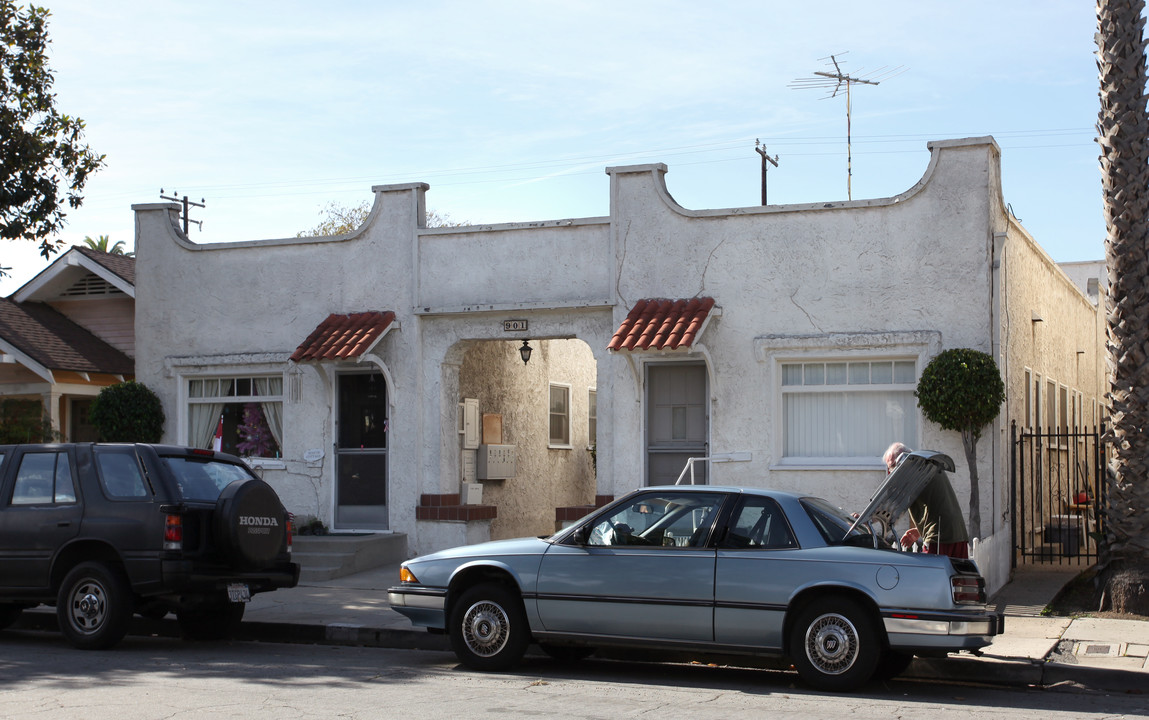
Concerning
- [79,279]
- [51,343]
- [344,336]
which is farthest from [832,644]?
[79,279]

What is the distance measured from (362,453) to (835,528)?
9385mm

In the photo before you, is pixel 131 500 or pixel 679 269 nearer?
pixel 131 500

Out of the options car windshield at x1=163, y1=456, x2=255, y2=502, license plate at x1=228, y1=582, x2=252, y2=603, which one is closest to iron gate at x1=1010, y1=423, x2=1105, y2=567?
license plate at x1=228, y1=582, x2=252, y2=603

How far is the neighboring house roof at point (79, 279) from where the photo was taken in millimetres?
21734

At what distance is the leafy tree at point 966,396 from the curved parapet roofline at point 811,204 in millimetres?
1966

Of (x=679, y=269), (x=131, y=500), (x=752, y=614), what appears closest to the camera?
(x=752, y=614)

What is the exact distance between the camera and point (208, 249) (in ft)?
58.7

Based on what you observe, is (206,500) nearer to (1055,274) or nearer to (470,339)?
(470,339)

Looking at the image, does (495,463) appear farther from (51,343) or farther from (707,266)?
(51,343)

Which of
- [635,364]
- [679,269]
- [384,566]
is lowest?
[384,566]

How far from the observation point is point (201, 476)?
36.1 ft

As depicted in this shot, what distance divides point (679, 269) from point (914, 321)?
2.92m

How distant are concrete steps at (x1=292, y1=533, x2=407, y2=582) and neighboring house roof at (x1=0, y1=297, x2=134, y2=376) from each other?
6.61 meters

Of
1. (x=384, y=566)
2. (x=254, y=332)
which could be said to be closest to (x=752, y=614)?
(x=384, y=566)
